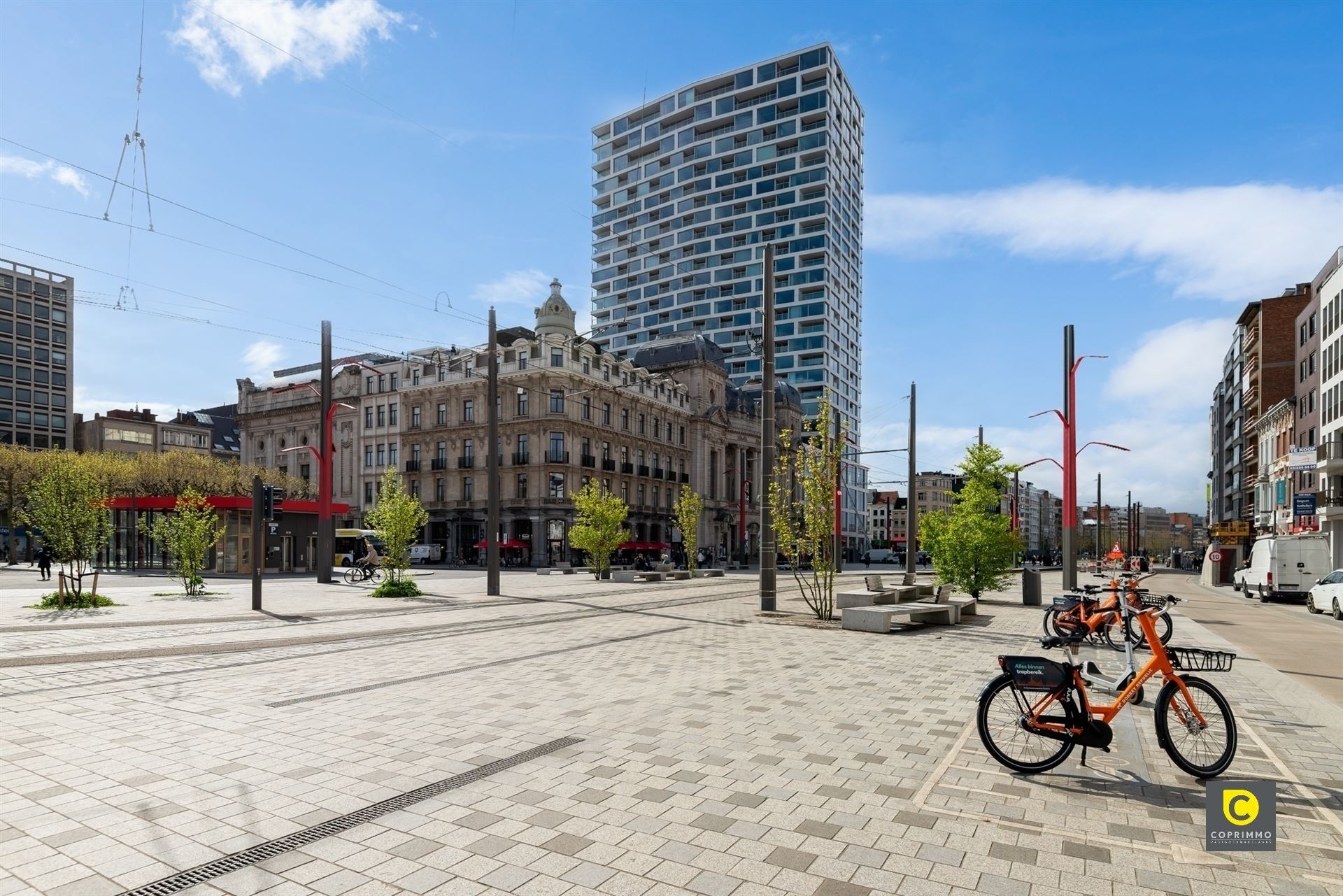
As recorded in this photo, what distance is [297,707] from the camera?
8031mm

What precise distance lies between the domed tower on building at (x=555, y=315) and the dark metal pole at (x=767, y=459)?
51.1 meters

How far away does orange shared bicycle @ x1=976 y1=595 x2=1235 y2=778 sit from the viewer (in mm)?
5883

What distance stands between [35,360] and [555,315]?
203 ft

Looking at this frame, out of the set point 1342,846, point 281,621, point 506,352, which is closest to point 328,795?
point 1342,846

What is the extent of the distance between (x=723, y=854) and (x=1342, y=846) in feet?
12.0

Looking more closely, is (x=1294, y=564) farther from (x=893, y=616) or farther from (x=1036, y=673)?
(x=1036, y=673)

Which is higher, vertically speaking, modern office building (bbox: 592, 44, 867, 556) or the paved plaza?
modern office building (bbox: 592, 44, 867, 556)

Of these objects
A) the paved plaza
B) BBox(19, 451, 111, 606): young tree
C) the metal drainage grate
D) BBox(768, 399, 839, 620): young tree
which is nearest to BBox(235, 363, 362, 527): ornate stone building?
BBox(19, 451, 111, 606): young tree

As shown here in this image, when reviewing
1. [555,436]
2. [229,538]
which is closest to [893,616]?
[229,538]

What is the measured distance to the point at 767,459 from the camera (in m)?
18.9

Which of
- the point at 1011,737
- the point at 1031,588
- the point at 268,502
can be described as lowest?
the point at 1031,588

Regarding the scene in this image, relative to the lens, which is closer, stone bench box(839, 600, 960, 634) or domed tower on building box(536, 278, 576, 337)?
stone bench box(839, 600, 960, 634)

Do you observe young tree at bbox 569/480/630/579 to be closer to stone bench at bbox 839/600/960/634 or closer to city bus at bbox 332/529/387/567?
city bus at bbox 332/529/387/567

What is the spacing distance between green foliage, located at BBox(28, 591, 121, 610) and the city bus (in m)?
27.1
